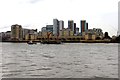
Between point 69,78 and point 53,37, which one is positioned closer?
point 69,78

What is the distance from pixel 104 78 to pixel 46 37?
7075 inches

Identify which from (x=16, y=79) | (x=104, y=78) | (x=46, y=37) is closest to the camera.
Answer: (x=16, y=79)

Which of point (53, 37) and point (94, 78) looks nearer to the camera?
point (94, 78)

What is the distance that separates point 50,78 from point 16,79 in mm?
2220

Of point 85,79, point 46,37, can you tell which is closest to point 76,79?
point 85,79

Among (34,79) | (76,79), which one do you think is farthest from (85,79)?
(34,79)

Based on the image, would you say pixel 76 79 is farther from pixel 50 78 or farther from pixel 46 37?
pixel 46 37

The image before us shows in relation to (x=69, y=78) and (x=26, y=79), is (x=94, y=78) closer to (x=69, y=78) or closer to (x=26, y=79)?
(x=69, y=78)

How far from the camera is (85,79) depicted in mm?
19000

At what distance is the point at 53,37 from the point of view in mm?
199875

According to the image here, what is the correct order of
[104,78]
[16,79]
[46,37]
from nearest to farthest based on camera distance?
[16,79] → [104,78] → [46,37]

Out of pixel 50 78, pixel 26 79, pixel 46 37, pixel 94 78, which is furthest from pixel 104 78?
pixel 46 37

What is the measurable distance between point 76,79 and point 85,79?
22.8 inches

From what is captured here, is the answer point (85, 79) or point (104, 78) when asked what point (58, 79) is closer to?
point (85, 79)
